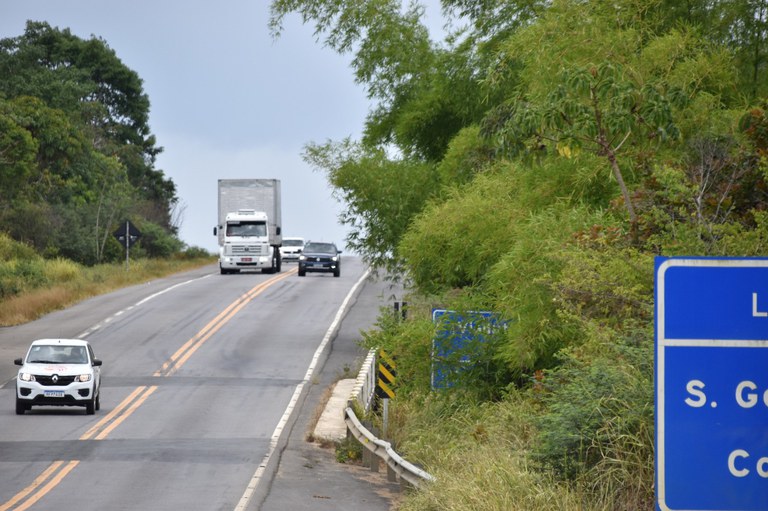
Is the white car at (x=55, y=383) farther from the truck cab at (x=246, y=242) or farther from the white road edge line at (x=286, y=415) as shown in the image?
the truck cab at (x=246, y=242)

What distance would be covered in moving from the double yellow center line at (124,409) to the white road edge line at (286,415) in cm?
290

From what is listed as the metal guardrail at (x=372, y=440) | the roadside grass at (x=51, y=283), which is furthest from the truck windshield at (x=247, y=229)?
the metal guardrail at (x=372, y=440)

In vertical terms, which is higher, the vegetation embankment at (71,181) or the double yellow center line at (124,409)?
the vegetation embankment at (71,181)

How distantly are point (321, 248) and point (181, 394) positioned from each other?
30991mm

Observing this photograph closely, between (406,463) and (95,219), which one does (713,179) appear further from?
(95,219)

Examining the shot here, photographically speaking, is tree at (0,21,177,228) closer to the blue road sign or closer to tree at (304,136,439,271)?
tree at (304,136,439,271)

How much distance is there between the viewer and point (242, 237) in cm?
5753

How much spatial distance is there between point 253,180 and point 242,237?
2.87 meters

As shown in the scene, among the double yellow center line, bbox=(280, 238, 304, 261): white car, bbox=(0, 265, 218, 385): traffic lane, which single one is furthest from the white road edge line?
bbox=(280, 238, 304, 261): white car

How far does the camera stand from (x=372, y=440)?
19578 millimetres

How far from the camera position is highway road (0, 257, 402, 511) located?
18062 mm

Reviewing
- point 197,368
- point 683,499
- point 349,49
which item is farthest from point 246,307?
point 683,499

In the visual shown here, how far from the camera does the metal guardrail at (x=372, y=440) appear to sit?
16.0 meters

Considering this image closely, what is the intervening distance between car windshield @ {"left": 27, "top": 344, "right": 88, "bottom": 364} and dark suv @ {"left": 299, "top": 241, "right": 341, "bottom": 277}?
1242 inches
